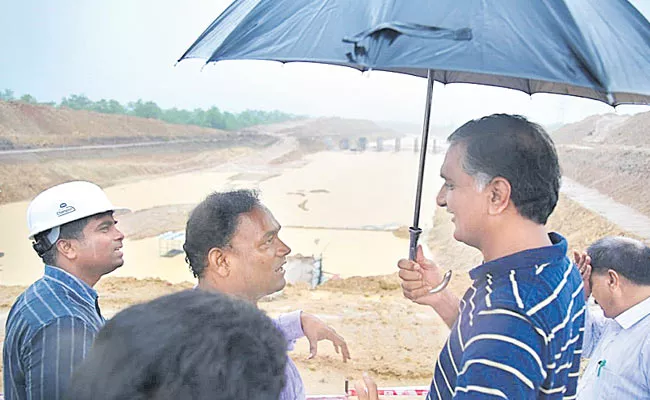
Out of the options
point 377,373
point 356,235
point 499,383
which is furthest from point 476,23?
point 356,235

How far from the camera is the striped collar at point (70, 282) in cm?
207

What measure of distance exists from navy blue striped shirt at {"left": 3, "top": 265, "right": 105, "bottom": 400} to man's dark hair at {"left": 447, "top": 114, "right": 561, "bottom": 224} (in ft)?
4.41

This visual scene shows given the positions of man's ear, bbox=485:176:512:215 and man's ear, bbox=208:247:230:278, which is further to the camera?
man's ear, bbox=208:247:230:278

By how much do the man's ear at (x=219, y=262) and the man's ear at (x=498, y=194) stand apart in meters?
0.95

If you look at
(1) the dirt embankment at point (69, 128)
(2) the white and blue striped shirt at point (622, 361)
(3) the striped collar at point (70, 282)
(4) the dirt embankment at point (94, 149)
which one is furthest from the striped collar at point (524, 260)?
(1) the dirt embankment at point (69, 128)

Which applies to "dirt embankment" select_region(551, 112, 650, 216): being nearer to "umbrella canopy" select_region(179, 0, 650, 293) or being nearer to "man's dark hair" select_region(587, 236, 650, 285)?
"man's dark hair" select_region(587, 236, 650, 285)

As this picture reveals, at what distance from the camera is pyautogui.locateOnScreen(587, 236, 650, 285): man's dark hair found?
2527mm

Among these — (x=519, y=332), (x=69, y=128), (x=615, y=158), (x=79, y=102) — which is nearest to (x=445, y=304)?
(x=519, y=332)

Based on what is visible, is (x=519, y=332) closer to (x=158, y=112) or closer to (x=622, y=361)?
(x=622, y=361)

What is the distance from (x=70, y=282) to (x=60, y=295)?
12 centimetres

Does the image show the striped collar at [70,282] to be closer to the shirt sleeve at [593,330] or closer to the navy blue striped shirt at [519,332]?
the navy blue striped shirt at [519,332]

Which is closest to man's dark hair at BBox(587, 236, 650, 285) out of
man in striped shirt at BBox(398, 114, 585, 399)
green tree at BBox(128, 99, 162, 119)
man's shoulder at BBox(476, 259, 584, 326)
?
man in striped shirt at BBox(398, 114, 585, 399)

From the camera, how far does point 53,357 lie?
1.76 metres

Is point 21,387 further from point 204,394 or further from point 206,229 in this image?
point 204,394
